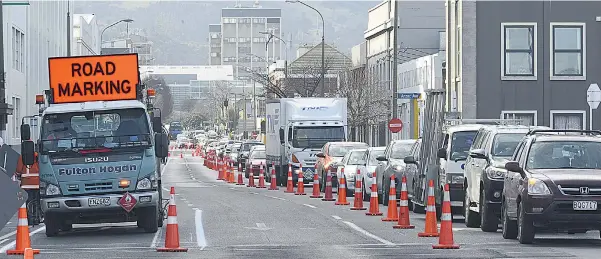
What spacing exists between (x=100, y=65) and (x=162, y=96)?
163 metres

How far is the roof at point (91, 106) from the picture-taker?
22.4m

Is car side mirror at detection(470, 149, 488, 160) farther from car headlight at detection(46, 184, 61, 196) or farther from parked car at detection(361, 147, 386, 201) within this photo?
parked car at detection(361, 147, 386, 201)

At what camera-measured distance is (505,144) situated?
75.0 feet

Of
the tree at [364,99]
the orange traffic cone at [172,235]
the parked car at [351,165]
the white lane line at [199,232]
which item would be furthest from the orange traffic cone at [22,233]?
the tree at [364,99]

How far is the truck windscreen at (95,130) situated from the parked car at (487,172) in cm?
562

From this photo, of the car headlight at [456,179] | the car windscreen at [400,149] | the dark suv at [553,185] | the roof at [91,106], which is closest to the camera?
the dark suv at [553,185]

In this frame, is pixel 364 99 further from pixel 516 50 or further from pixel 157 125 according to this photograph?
pixel 157 125

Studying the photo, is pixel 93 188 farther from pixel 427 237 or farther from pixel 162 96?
pixel 162 96

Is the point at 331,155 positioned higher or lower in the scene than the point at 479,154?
lower

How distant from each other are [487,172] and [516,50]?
29.4 metres

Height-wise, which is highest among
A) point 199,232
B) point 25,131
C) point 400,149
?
point 25,131

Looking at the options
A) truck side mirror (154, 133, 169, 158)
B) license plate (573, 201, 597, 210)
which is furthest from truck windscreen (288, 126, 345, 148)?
license plate (573, 201, 597, 210)

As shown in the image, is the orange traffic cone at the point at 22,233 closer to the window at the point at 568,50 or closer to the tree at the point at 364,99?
the window at the point at 568,50

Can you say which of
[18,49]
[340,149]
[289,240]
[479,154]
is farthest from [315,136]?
[289,240]
